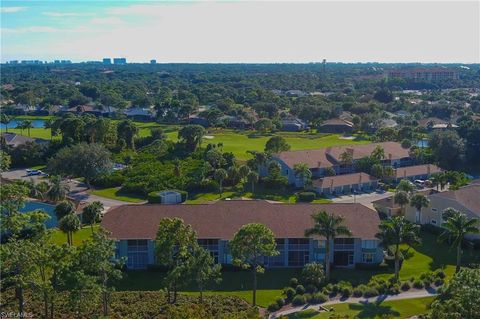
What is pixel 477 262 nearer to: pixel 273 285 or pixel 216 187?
pixel 273 285

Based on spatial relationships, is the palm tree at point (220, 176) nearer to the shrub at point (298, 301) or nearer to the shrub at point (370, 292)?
the shrub at point (298, 301)

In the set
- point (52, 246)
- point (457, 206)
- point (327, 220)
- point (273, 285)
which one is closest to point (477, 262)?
point (457, 206)

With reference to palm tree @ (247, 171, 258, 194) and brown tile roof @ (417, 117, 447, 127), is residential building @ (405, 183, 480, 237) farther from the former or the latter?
brown tile roof @ (417, 117, 447, 127)

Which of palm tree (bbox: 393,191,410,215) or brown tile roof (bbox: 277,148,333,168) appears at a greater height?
brown tile roof (bbox: 277,148,333,168)

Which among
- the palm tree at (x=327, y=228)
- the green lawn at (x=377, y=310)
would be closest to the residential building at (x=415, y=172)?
the palm tree at (x=327, y=228)

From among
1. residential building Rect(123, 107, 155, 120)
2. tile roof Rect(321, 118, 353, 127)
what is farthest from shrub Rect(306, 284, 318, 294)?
residential building Rect(123, 107, 155, 120)

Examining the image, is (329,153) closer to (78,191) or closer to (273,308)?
(78,191)
